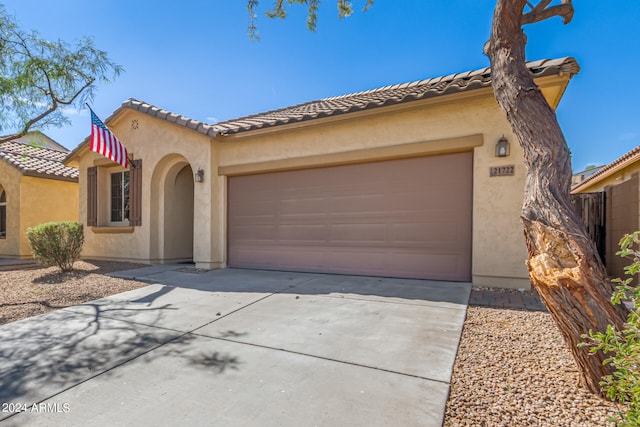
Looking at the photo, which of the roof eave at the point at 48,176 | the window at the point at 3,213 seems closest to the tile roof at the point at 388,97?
the roof eave at the point at 48,176

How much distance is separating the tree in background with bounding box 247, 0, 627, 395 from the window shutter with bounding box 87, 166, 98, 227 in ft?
38.0

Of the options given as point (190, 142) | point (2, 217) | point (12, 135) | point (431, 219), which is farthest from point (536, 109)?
point (2, 217)

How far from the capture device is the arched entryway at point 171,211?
9500mm

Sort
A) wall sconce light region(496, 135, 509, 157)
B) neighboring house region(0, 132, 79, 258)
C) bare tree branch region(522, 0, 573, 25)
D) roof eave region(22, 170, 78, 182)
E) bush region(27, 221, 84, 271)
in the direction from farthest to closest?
neighboring house region(0, 132, 79, 258) < roof eave region(22, 170, 78, 182) < bush region(27, 221, 84, 271) < wall sconce light region(496, 135, 509, 157) < bare tree branch region(522, 0, 573, 25)

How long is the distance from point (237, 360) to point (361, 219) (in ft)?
15.3

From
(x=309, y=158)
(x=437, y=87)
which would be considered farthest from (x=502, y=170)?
(x=309, y=158)

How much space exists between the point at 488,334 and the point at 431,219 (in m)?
3.16

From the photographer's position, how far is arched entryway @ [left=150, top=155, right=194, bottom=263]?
9500 mm

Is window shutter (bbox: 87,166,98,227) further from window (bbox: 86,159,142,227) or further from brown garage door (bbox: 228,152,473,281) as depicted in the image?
brown garage door (bbox: 228,152,473,281)

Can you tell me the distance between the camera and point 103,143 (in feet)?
26.7

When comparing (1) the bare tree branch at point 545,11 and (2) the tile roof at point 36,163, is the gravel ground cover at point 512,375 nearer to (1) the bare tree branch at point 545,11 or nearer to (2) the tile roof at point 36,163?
(1) the bare tree branch at point 545,11

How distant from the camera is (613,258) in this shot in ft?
24.0

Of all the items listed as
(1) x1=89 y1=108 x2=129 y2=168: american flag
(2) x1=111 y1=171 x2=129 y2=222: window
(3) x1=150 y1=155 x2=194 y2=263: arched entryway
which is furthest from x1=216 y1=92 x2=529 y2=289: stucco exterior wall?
(2) x1=111 y1=171 x2=129 y2=222: window

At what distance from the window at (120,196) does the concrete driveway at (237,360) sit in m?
5.78
